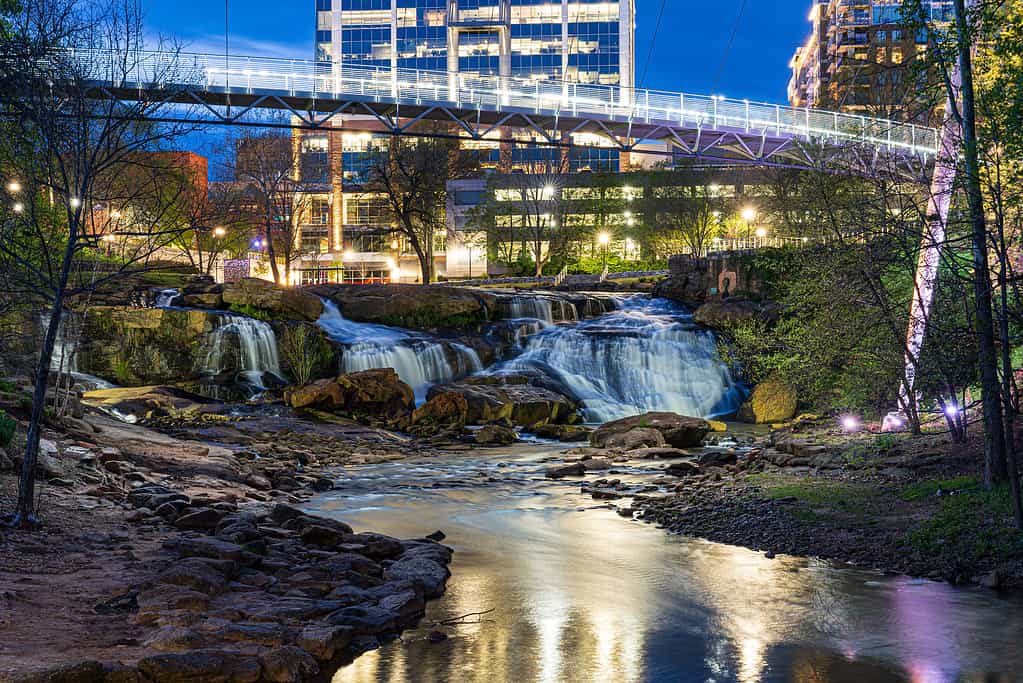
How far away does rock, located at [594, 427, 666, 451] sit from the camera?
24.4m

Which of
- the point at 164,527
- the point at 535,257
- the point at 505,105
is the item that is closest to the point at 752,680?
the point at 164,527

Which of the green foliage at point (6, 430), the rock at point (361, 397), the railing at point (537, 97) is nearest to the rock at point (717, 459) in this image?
the rock at point (361, 397)

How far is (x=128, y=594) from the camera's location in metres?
9.51

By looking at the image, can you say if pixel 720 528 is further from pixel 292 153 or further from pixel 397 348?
pixel 292 153

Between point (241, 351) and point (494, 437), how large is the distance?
558 inches

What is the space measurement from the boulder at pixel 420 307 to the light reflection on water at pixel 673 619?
90.7 ft

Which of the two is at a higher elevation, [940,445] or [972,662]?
[940,445]

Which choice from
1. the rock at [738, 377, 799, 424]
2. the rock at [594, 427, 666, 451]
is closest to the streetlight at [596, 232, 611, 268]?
the rock at [738, 377, 799, 424]

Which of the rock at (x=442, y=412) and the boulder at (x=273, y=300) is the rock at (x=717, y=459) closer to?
the rock at (x=442, y=412)

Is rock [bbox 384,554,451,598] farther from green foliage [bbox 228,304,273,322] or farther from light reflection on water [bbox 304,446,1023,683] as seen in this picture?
green foliage [bbox 228,304,273,322]

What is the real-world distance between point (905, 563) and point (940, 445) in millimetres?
6278

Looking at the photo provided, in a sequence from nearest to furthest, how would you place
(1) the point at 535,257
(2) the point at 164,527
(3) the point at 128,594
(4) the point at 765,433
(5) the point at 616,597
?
(3) the point at 128,594 → (5) the point at 616,597 → (2) the point at 164,527 → (4) the point at 765,433 → (1) the point at 535,257

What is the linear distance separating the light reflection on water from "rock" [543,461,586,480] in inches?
215

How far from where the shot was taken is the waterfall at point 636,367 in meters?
36.7
